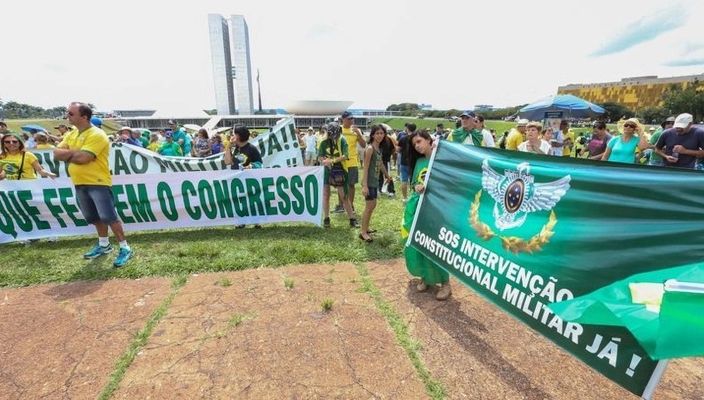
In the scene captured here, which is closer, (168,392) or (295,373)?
(168,392)

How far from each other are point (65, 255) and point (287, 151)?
378 cm

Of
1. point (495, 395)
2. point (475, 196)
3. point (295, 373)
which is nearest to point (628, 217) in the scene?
point (475, 196)

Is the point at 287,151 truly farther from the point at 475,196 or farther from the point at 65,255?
the point at 475,196

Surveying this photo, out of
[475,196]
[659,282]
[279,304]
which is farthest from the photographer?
[279,304]

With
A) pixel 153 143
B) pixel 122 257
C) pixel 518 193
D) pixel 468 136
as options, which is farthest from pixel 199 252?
pixel 153 143

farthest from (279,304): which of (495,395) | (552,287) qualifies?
(552,287)

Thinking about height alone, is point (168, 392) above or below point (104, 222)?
below

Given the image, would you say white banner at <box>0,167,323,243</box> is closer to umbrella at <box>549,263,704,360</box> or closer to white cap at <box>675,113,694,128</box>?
umbrella at <box>549,263,704,360</box>

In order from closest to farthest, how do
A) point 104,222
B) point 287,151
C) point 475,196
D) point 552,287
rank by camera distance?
point 552,287 → point 475,196 → point 104,222 → point 287,151

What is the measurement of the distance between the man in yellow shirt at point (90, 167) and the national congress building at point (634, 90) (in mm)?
105414

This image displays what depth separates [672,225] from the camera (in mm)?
1806

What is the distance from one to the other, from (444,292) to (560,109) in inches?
409

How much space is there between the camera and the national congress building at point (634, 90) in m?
83.9

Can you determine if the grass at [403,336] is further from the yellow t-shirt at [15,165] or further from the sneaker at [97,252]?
the yellow t-shirt at [15,165]
